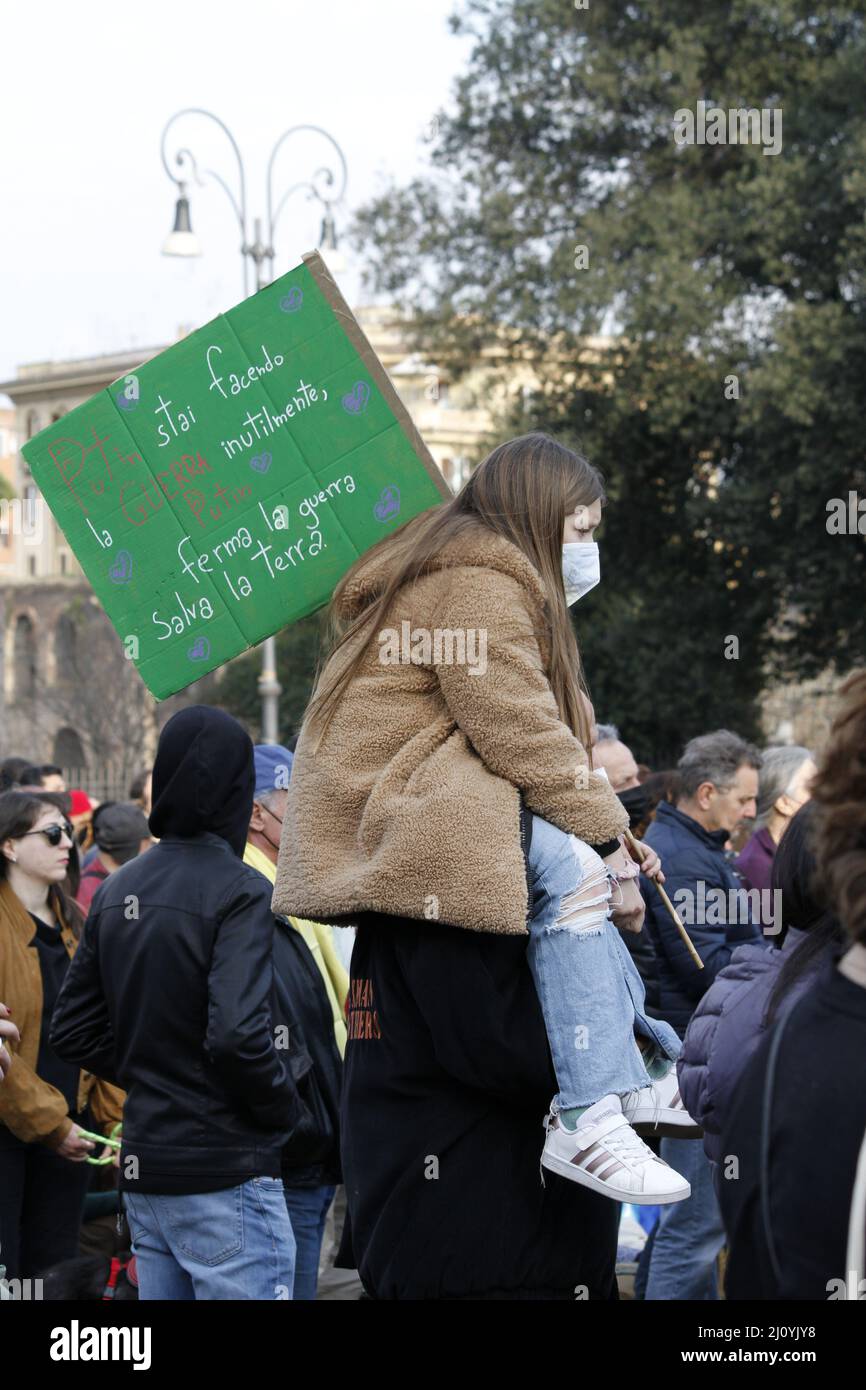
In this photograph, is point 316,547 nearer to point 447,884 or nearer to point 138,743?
point 447,884

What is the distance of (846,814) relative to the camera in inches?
79.7

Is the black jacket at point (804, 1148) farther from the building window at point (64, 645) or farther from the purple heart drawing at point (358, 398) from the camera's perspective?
the building window at point (64, 645)

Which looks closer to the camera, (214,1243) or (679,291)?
(214,1243)

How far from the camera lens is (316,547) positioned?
12.0 feet

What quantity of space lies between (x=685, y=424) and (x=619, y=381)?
1.05 meters

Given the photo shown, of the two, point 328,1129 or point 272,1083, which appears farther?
point 328,1129

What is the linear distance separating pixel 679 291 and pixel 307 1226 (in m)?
A: 17.9

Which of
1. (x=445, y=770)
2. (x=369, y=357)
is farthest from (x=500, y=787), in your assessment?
(x=369, y=357)

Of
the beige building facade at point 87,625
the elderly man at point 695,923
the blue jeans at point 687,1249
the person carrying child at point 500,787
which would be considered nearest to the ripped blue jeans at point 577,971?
the person carrying child at point 500,787

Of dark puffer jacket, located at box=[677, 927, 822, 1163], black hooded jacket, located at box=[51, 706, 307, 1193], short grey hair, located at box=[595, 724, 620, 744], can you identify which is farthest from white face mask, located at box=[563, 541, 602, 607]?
short grey hair, located at box=[595, 724, 620, 744]

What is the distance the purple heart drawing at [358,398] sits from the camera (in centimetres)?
365

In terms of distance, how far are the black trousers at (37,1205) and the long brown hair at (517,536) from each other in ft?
10.3

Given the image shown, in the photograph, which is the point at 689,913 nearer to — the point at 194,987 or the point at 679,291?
the point at 194,987
